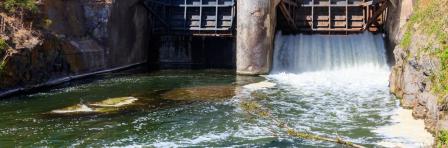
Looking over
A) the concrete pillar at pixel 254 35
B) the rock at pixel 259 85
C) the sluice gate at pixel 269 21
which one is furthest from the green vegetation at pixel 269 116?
the sluice gate at pixel 269 21

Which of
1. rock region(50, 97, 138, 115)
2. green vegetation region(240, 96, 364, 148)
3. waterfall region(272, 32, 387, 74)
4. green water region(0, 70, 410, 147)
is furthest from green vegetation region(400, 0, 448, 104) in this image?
rock region(50, 97, 138, 115)

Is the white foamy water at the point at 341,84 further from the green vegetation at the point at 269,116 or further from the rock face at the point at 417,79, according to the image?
the green vegetation at the point at 269,116

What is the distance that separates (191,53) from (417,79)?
16702 mm

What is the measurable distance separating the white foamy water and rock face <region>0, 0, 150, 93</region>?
7.57 m

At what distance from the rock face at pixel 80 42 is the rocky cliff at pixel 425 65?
1310 centimetres

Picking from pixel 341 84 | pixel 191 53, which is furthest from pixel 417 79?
pixel 191 53

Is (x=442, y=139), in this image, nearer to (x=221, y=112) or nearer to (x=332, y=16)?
(x=221, y=112)

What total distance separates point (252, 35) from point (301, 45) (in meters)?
4.36

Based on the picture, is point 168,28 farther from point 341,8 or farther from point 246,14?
point 341,8

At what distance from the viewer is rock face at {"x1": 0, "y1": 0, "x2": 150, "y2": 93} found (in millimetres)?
19312

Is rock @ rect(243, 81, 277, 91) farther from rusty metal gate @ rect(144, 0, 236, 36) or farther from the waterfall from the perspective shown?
rusty metal gate @ rect(144, 0, 236, 36)

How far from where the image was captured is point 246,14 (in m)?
23.9

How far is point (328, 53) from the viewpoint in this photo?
2662cm

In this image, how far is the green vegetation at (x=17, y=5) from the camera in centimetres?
2022
